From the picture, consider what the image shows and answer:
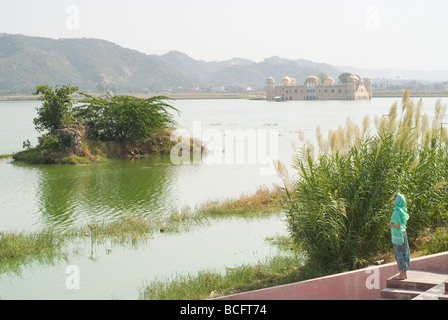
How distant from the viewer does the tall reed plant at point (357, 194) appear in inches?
403

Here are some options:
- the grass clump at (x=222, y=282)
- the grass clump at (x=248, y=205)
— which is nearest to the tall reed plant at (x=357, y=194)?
the grass clump at (x=222, y=282)

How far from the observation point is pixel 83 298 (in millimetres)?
10914

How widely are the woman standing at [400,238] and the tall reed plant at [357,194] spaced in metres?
1.05

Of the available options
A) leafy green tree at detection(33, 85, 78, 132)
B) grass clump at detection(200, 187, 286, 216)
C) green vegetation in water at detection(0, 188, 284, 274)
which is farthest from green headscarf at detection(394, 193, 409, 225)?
A: leafy green tree at detection(33, 85, 78, 132)

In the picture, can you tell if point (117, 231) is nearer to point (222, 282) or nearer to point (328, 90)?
point (222, 282)

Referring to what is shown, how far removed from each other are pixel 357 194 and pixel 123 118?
28006 millimetres

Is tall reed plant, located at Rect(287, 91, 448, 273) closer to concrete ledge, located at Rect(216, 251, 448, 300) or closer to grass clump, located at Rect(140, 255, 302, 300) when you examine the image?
grass clump, located at Rect(140, 255, 302, 300)

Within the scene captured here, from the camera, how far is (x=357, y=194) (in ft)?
33.6

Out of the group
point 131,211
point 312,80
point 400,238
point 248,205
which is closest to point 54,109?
point 131,211

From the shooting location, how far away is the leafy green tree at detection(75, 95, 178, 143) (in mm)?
36438

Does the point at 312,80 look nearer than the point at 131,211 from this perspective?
No

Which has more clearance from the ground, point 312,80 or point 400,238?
point 312,80
